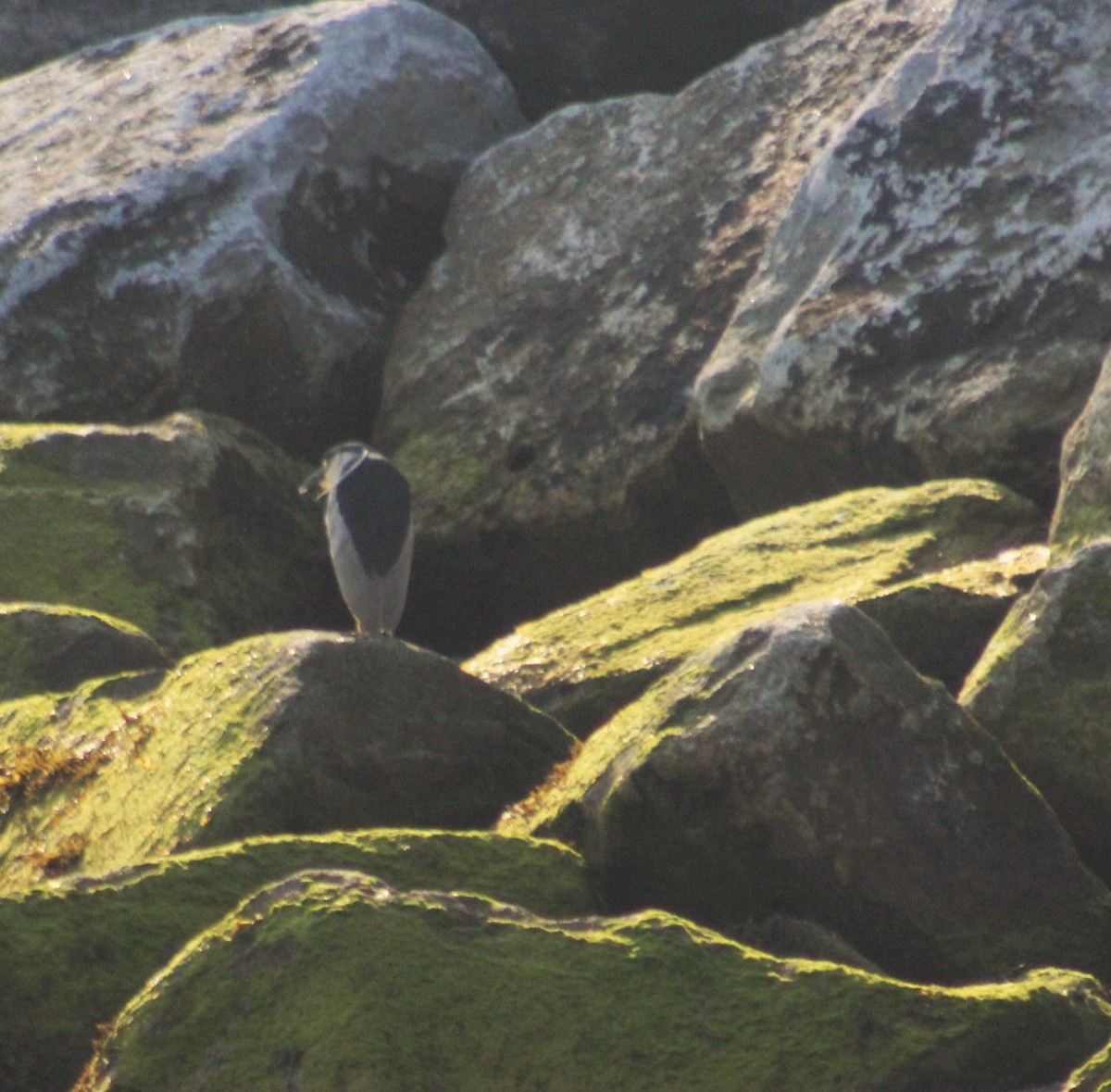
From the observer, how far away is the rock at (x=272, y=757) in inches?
162

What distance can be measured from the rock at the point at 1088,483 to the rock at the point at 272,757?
1559mm

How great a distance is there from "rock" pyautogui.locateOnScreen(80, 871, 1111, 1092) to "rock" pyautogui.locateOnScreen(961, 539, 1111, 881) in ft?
3.57

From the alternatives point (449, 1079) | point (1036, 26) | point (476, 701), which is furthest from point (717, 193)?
point (449, 1079)

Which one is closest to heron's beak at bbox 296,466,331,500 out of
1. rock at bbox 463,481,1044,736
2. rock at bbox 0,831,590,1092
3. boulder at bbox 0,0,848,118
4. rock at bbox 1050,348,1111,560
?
rock at bbox 463,481,1044,736

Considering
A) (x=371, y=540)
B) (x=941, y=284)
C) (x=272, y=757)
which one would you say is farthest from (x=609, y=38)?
(x=272, y=757)

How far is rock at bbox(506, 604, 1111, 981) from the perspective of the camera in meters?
3.80

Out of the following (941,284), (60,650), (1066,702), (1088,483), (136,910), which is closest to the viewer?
(136,910)

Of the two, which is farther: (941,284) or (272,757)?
(941,284)

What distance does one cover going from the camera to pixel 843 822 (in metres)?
3.83

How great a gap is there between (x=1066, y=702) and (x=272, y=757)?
5.96 ft

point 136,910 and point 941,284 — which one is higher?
point 941,284

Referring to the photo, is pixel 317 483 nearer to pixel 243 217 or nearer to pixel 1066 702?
pixel 243 217

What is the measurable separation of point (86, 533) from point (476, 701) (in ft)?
9.31

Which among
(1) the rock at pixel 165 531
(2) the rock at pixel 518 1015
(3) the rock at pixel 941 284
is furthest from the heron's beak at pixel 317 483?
(2) the rock at pixel 518 1015
